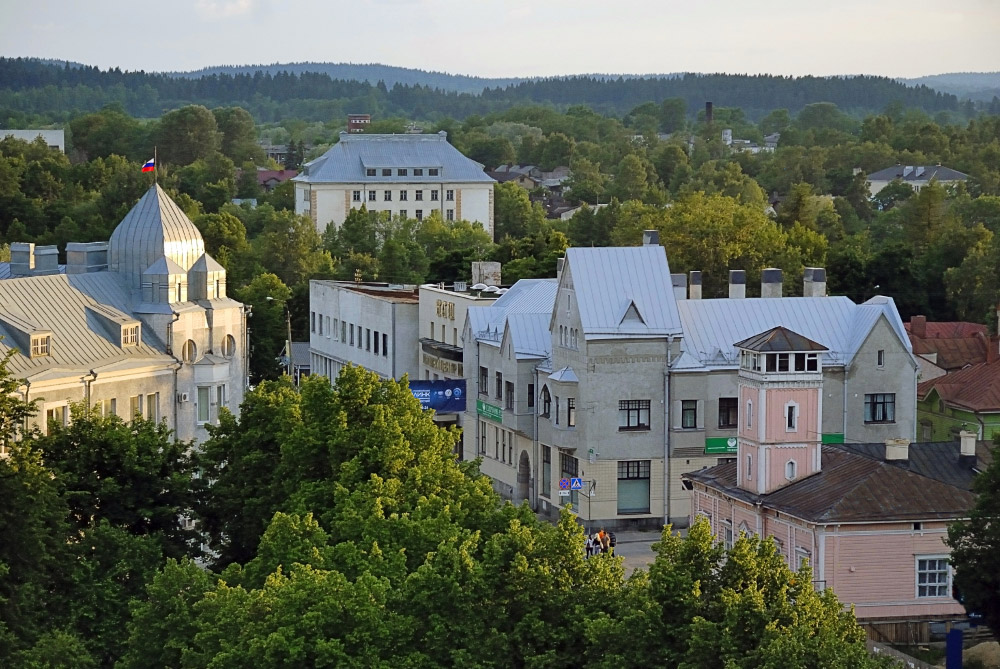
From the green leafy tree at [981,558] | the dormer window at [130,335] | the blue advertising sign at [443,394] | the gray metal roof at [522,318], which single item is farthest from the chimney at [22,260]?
the green leafy tree at [981,558]

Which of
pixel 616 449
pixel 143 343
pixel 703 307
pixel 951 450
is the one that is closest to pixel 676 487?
pixel 616 449

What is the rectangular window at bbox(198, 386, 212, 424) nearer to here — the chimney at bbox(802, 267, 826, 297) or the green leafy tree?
the chimney at bbox(802, 267, 826, 297)

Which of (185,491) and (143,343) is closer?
(185,491)

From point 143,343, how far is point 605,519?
1793cm

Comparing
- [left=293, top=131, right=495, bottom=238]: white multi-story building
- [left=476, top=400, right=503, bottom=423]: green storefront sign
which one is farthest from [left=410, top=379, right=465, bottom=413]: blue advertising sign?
[left=293, top=131, right=495, bottom=238]: white multi-story building

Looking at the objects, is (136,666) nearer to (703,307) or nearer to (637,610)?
(637,610)

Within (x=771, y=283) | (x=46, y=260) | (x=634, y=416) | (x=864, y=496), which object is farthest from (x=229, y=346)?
(x=864, y=496)

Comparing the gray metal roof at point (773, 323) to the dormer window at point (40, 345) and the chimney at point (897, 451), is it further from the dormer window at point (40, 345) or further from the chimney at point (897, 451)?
the dormer window at point (40, 345)

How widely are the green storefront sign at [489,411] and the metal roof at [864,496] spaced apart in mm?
21883

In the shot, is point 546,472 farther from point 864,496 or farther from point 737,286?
point 864,496

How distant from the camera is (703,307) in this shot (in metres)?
79.0

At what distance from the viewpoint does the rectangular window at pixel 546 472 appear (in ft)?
256

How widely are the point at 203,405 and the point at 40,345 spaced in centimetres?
868

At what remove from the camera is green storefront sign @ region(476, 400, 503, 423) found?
8169 centimetres
